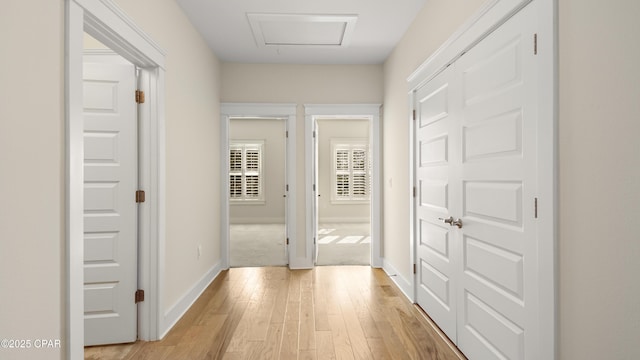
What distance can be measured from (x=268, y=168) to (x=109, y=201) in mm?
6816

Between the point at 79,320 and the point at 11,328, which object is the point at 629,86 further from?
the point at 79,320

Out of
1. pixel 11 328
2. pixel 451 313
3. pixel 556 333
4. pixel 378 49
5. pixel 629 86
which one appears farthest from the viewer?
pixel 378 49

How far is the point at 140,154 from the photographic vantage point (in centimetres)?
261

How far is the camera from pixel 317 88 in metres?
4.74

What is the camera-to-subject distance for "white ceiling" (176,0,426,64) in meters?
3.17

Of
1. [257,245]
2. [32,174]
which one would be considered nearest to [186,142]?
[32,174]

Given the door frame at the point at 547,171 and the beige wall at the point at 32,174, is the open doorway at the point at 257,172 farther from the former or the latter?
the door frame at the point at 547,171

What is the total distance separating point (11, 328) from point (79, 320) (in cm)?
40

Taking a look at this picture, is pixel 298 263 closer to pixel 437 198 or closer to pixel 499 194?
pixel 437 198

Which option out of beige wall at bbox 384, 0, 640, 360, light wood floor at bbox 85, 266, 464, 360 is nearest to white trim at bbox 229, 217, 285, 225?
light wood floor at bbox 85, 266, 464, 360

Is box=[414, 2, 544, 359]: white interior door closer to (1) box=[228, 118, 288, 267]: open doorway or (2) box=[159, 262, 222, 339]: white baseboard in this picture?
(2) box=[159, 262, 222, 339]: white baseboard

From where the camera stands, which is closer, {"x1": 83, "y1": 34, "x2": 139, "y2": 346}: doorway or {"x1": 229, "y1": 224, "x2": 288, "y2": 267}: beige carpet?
{"x1": 83, "y1": 34, "x2": 139, "y2": 346}: doorway

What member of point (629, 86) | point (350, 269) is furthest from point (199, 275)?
point (629, 86)

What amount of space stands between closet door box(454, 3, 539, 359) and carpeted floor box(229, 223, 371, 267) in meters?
2.88
